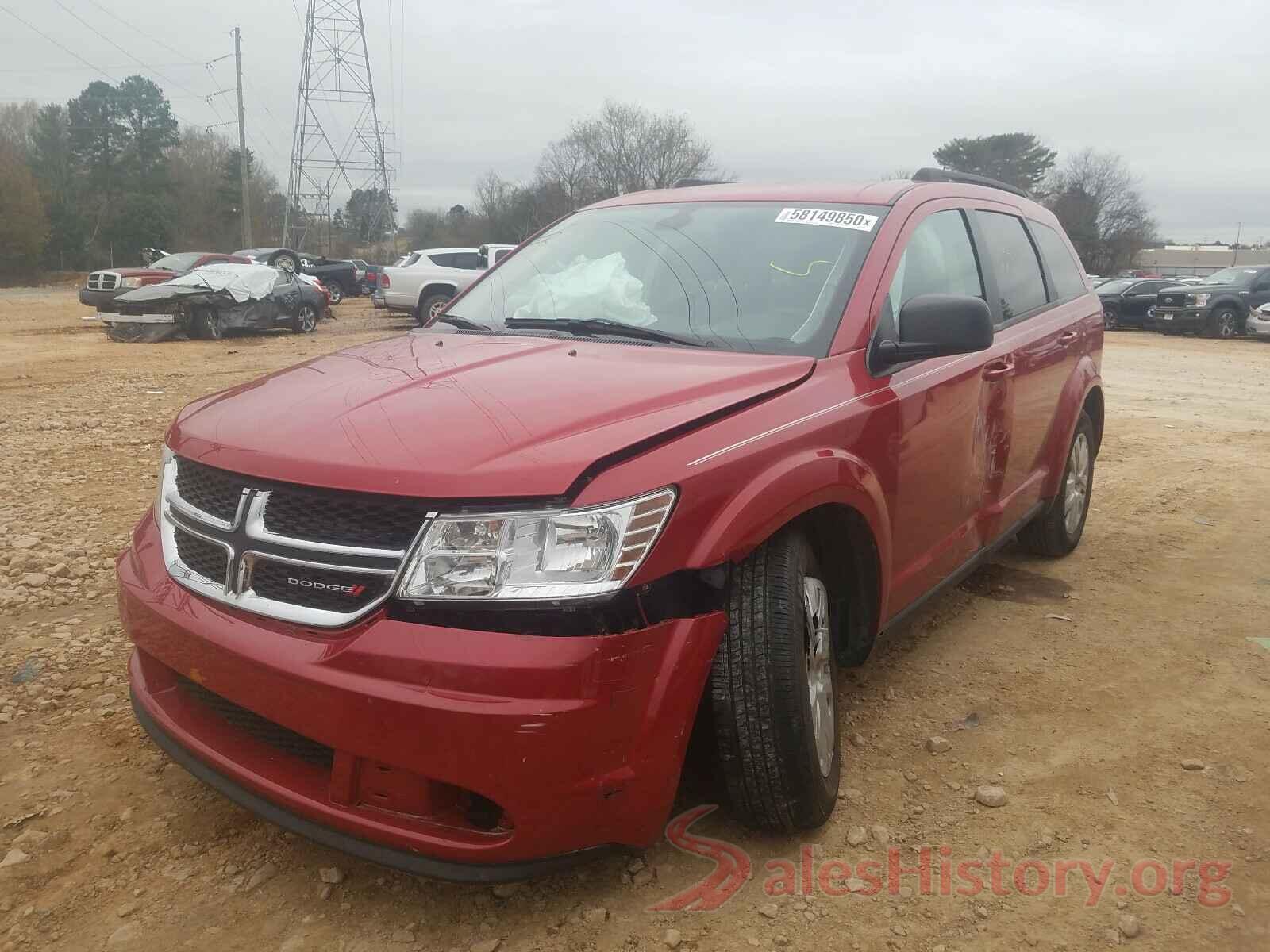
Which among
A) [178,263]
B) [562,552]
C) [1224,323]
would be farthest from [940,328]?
[1224,323]

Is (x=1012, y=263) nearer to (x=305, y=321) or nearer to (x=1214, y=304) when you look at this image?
(x=305, y=321)

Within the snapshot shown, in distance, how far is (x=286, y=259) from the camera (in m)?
24.9

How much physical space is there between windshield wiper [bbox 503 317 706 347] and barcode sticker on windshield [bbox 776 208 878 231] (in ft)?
2.23

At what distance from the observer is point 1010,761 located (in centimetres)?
291

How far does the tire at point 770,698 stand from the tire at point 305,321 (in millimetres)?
17788

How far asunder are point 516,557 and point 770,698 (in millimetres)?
697

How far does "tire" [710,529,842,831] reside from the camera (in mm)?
2182

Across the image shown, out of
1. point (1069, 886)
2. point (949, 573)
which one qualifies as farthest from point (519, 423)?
point (949, 573)

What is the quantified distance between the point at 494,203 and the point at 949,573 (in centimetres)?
6566

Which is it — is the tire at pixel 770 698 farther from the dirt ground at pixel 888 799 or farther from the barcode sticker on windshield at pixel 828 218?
the barcode sticker on windshield at pixel 828 218

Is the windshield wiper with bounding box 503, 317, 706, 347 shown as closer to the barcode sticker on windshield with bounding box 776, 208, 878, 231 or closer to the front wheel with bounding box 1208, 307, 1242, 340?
the barcode sticker on windshield with bounding box 776, 208, 878, 231

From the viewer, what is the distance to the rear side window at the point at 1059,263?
179 inches

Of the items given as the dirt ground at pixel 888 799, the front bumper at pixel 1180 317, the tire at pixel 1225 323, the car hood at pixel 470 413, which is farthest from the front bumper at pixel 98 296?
the tire at pixel 1225 323

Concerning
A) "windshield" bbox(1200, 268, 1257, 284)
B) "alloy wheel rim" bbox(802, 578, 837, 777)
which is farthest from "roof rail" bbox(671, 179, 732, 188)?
"windshield" bbox(1200, 268, 1257, 284)
